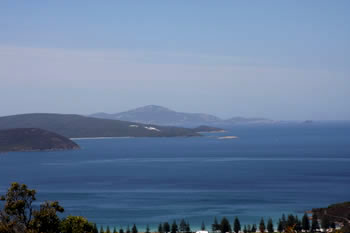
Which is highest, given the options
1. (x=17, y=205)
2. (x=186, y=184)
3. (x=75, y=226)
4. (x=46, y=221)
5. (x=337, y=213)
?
(x=186, y=184)

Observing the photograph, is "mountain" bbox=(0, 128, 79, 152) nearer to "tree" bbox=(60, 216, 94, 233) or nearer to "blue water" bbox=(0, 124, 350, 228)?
"blue water" bbox=(0, 124, 350, 228)

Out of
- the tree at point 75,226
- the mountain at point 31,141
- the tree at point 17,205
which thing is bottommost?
the tree at point 75,226

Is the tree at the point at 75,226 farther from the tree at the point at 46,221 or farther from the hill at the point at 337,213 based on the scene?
the hill at the point at 337,213

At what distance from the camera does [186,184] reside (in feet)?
287

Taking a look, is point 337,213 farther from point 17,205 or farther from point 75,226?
point 17,205

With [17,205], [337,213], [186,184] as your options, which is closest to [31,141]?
[186,184]

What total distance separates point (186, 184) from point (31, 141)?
4506 inches

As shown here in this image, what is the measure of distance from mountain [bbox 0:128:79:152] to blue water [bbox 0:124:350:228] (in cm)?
3991

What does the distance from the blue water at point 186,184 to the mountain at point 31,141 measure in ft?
131

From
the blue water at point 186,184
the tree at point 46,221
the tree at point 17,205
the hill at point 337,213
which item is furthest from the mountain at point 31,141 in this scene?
the tree at point 46,221

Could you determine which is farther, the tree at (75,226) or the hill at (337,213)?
the hill at (337,213)

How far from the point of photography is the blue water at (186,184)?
2464 inches

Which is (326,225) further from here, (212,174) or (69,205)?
(212,174)

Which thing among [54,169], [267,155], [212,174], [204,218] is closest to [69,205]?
[204,218]
